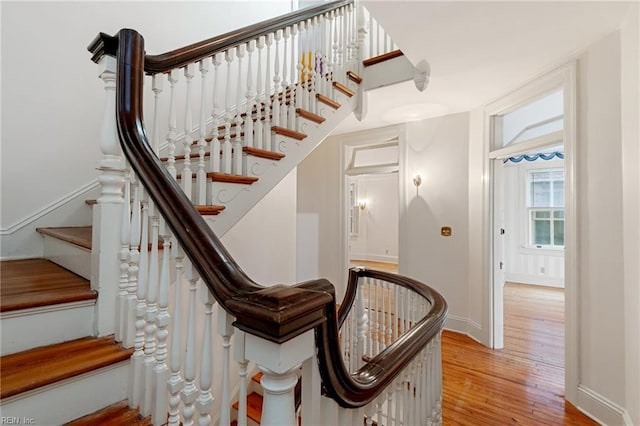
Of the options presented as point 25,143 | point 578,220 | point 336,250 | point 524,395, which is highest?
point 25,143

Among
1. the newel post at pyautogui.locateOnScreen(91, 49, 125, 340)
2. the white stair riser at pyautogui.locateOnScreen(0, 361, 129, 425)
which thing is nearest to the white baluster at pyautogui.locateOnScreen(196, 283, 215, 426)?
the white stair riser at pyautogui.locateOnScreen(0, 361, 129, 425)

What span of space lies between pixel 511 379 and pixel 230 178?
2.92 m

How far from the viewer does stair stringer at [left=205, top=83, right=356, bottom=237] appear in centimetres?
178

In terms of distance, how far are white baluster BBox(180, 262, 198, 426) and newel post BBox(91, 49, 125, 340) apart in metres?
0.49

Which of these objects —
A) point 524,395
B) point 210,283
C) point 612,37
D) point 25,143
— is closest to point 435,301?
point 210,283

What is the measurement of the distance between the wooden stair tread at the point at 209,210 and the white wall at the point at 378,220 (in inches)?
292

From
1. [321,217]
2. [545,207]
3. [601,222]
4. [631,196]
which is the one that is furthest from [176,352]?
[545,207]

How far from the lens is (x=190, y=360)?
84cm

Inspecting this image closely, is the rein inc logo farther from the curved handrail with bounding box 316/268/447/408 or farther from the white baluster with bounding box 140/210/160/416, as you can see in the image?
the curved handrail with bounding box 316/268/447/408

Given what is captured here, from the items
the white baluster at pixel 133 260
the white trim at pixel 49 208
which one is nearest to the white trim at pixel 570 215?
the white baluster at pixel 133 260

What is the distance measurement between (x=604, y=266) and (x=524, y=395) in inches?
47.3

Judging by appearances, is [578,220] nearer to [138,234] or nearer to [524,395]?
[524,395]

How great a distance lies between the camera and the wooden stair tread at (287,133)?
2.14 m

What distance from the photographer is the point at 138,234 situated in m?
1.12
